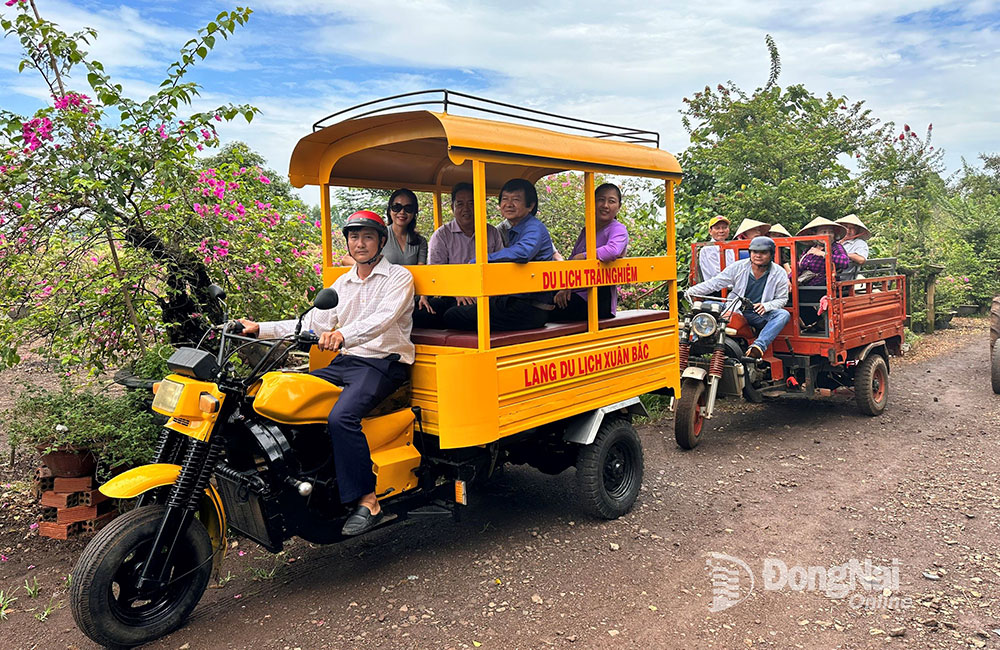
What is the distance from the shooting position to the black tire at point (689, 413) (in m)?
6.31

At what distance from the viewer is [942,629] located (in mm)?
3348

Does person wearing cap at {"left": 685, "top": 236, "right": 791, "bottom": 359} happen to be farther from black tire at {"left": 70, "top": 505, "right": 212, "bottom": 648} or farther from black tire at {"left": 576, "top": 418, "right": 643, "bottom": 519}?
black tire at {"left": 70, "top": 505, "right": 212, "bottom": 648}

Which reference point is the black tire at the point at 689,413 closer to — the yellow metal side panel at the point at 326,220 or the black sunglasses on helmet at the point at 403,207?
the black sunglasses on helmet at the point at 403,207

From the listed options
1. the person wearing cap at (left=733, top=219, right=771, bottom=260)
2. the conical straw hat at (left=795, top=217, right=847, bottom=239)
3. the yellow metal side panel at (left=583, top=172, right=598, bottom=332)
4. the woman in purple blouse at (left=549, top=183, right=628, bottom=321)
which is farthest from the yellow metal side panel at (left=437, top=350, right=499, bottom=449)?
the conical straw hat at (left=795, top=217, right=847, bottom=239)

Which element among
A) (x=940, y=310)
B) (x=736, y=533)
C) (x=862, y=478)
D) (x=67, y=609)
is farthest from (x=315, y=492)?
(x=940, y=310)

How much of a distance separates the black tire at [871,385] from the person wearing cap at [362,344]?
561 cm

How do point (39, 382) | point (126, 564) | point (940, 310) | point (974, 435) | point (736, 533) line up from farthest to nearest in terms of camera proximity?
point (940, 310) → point (39, 382) → point (974, 435) → point (736, 533) → point (126, 564)

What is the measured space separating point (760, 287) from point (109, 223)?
568 centimetres

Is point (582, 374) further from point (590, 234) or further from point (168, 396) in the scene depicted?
point (168, 396)

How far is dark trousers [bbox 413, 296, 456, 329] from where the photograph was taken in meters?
4.80

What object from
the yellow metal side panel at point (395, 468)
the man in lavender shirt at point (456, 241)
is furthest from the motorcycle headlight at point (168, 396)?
the man in lavender shirt at point (456, 241)

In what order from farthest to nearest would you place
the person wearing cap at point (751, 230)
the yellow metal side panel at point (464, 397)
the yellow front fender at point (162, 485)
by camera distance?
the person wearing cap at point (751, 230)
the yellow metal side panel at point (464, 397)
the yellow front fender at point (162, 485)

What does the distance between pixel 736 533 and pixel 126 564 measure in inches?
138

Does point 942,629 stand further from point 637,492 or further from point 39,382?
point 39,382
